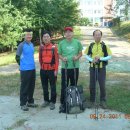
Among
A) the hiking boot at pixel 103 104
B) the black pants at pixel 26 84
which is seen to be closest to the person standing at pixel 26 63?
the black pants at pixel 26 84

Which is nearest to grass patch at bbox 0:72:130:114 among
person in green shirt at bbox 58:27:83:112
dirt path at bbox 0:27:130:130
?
dirt path at bbox 0:27:130:130

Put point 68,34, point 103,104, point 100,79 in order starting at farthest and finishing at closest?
point 103,104
point 100,79
point 68,34

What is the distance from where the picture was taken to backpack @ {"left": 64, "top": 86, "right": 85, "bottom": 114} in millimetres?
7969

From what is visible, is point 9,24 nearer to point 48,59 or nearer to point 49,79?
point 49,79

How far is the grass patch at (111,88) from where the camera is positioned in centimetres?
885

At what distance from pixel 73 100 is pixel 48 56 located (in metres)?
1.14

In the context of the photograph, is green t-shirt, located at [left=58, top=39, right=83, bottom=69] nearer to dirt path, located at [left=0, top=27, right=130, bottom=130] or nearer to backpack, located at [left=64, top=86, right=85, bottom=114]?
backpack, located at [left=64, top=86, right=85, bottom=114]

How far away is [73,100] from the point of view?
7965 mm

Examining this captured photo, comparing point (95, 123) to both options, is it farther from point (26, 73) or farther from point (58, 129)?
point (26, 73)

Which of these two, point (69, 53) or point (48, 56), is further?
point (48, 56)

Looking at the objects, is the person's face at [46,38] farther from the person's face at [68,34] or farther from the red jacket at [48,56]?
the person's face at [68,34]

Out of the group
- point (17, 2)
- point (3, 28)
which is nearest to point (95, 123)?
point (3, 28)

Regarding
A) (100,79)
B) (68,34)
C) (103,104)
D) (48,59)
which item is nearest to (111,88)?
(103,104)

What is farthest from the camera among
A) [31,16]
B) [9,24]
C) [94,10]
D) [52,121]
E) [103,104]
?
[94,10]
